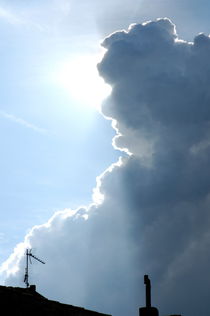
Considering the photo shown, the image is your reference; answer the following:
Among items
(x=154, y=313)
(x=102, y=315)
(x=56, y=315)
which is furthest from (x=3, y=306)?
(x=154, y=313)

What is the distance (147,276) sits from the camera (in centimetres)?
2595

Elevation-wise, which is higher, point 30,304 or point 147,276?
point 147,276

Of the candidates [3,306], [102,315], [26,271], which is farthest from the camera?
[26,271]

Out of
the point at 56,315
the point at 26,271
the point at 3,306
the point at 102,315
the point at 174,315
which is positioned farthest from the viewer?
the point at 26,271

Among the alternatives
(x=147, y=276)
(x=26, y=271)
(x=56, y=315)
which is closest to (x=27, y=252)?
(x=26, y=271)

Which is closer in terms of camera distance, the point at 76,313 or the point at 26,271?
the point at 76,313

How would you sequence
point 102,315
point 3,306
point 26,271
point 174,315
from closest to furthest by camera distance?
point 3,306 → point 102,315 → point 174,315 → point 26,271

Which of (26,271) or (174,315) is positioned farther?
(26,271)

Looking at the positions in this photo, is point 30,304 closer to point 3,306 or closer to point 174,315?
point 3,306

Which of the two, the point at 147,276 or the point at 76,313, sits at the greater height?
the point at 147,276

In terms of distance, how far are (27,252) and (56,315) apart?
25498 millimetres

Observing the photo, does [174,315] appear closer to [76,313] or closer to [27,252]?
[76,313]

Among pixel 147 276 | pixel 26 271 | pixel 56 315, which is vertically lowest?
pixel 56 315

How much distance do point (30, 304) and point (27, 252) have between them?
85.8ft
